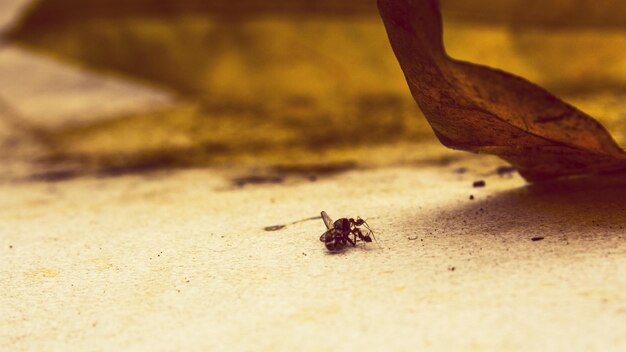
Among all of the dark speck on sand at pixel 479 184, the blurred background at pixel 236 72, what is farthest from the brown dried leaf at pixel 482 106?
the blurred background at pixel 236 72

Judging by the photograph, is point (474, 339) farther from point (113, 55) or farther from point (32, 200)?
point (113, 55)

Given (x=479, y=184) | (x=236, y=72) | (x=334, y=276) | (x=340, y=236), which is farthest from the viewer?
(x=236, y=72)

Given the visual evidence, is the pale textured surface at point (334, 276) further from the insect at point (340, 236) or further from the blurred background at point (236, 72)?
the blurred background at point (236, 72)

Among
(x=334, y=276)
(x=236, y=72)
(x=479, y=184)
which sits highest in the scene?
(x=236, y=72)

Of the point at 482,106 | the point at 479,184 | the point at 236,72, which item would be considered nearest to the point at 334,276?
the point at 482,106

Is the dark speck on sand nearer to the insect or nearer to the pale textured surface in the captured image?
the pale textured surface

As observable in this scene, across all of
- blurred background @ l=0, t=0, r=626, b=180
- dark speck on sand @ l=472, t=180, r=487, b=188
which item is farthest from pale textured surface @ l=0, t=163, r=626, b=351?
blurred background @ l=0, t=0, r=626, b=180

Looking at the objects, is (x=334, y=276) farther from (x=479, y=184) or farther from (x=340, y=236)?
(x=479, y=184)
